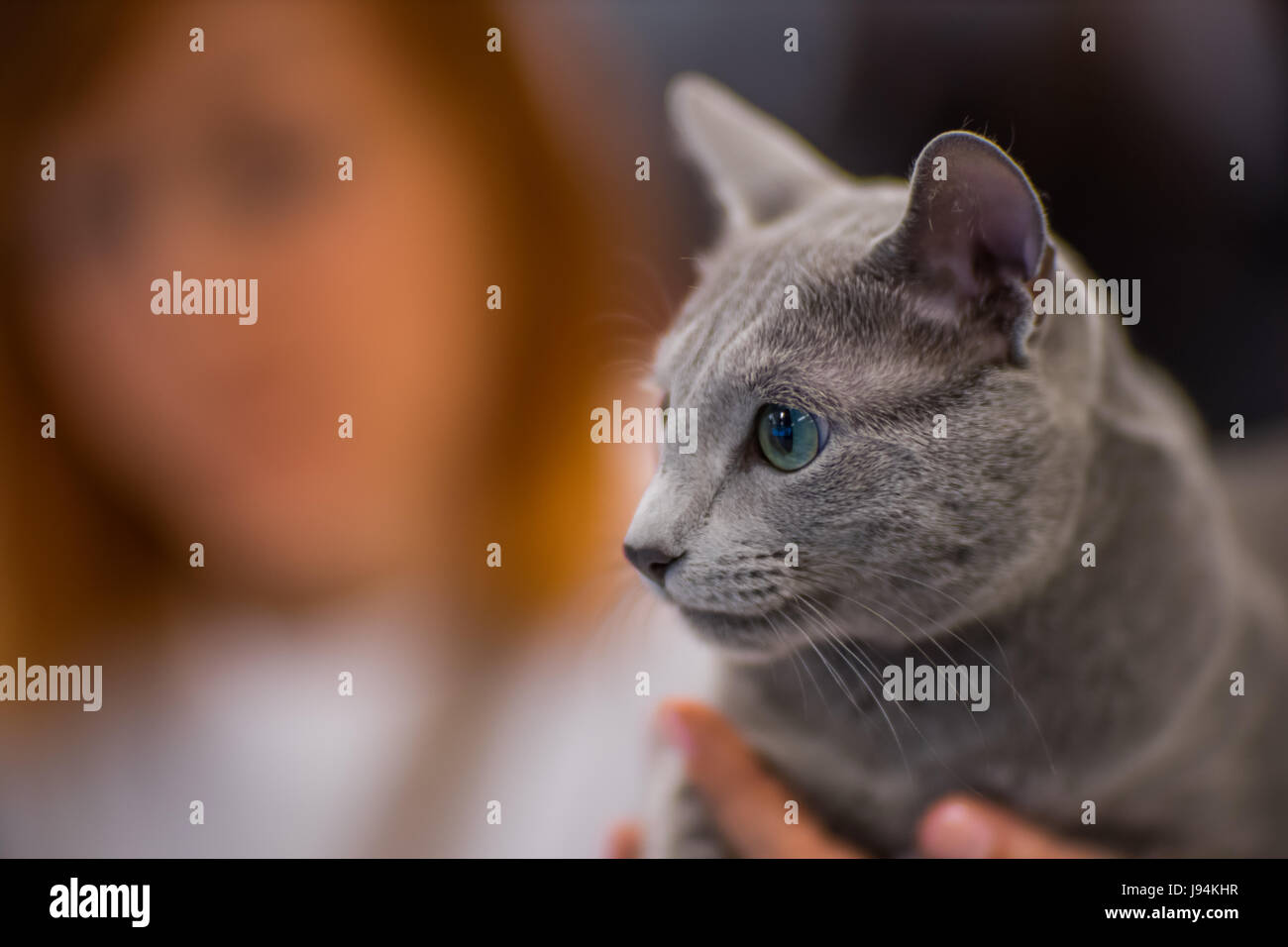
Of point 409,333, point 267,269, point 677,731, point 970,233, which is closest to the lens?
point 970,233

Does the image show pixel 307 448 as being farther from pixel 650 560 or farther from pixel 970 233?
pixel 970 233

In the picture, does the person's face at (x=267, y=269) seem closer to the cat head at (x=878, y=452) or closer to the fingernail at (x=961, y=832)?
the cat head at (x=878, y=452)

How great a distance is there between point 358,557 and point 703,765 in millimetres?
612

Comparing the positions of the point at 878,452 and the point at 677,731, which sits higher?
the point at 878,452

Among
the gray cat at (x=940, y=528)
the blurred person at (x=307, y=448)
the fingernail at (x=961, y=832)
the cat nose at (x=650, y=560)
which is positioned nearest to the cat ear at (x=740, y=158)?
the gray cat at (x=940, y=528)

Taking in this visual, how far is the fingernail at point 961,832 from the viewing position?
1.93ft

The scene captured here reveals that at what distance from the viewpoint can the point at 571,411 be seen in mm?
951

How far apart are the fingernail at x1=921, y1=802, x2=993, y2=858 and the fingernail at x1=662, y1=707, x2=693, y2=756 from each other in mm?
198

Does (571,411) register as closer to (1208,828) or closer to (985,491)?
(985,491)

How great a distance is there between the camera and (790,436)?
536 mm

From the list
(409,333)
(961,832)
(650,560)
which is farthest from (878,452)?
(409,333)

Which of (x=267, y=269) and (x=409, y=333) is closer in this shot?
(x=267, y=269)

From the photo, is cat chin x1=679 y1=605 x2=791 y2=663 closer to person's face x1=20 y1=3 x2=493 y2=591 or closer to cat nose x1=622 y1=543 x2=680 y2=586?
cat nose x1=622 y1=543 x2=680 y2=586

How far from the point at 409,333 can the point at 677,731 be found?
55 centimetres
